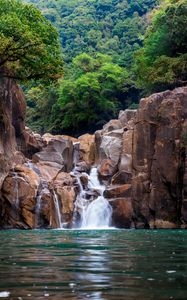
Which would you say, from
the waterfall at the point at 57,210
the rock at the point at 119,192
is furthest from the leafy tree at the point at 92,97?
the waterfall at the point at 57,210

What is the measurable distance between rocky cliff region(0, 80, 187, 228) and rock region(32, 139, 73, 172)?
1.59m

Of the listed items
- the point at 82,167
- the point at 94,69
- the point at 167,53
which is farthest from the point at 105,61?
the point at 82,167

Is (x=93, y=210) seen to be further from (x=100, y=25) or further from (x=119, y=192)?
(x=100, y=25)

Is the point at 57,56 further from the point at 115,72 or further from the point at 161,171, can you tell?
the point at 115,72

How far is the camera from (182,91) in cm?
3469

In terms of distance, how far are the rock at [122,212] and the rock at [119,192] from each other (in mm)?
389

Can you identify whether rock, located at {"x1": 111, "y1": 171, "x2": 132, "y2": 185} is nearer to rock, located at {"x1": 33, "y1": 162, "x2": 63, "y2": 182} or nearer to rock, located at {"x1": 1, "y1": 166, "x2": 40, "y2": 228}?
rock, located at {"x1": 33, "y1": 162, "x2": 63, "y2": 182}

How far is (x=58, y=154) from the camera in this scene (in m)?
40.6

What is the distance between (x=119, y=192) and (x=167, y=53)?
17.5 m

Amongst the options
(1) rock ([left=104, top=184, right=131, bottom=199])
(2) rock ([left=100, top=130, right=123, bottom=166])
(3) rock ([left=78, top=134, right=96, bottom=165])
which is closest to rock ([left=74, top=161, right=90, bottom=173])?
(3) rock ([left=78, top=134, right=96, bottom=165])

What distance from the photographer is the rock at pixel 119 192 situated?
1351 inches

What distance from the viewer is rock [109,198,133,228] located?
110 feet

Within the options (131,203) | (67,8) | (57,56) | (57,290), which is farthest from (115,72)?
(57,290)

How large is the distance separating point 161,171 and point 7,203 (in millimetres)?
10408
